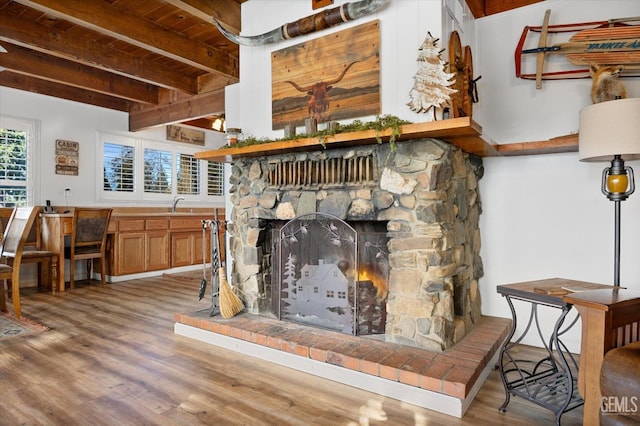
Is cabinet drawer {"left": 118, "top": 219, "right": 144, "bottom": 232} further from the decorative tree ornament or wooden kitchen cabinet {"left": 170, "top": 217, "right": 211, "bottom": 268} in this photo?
the decorative tree ornament

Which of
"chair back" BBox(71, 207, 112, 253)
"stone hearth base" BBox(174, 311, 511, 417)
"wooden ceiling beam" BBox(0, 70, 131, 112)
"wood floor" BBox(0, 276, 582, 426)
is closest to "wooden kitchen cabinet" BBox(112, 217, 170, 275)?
"chair back" BBox(71, 207, 112, 253)

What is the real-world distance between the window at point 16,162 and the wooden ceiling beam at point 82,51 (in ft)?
5.54

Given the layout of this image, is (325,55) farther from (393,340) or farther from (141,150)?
(141,150)

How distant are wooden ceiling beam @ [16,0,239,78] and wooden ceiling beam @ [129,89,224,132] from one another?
0.71m

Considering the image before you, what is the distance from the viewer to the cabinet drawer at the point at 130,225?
508 centimetres

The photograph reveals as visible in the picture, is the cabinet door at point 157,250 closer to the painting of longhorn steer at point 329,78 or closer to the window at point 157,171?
the window at point 157,171

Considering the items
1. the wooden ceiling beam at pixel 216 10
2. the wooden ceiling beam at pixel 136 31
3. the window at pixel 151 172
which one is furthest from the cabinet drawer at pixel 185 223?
the wooden ceiling beam at pixel 216 10

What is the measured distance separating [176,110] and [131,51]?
1260mm

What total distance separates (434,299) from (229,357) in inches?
54.3

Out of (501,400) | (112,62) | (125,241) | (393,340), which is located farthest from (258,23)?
(125,241)

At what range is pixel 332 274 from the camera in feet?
8.70

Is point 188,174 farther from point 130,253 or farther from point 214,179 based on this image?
point 130,253

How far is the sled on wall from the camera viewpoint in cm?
239

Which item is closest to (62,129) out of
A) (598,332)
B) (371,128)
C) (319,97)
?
(319,97)
